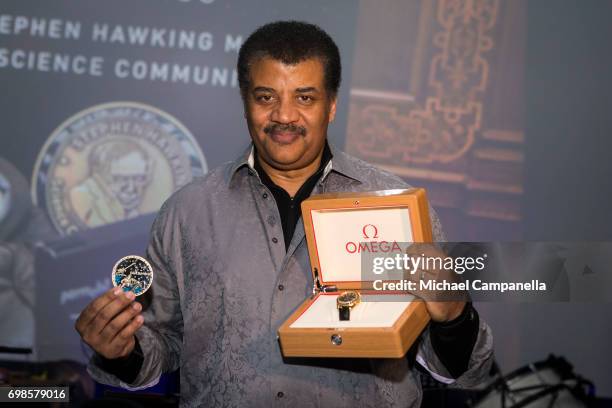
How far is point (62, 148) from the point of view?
405 centimetres

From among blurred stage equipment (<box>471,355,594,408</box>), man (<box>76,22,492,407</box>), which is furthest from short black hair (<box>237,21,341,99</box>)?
blurred stage equipment (<box>471,355,594,408</box>)

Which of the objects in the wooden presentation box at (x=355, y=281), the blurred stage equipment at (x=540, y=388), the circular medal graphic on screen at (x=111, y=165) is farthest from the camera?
the circular medal graphic on screen at (x=111, y=165)

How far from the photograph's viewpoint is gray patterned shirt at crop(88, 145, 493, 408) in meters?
1.92

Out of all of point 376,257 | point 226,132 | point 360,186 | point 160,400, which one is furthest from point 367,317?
point 226,132

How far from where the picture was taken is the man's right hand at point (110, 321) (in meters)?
1.76

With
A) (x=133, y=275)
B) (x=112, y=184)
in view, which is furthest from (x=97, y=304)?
(x=112, y=184)

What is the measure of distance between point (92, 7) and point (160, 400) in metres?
2.11

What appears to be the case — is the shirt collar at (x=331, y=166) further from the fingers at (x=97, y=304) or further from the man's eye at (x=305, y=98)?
the fingers at (x=97, y=304)

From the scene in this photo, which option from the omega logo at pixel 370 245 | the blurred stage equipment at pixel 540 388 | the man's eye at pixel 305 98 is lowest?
the blurred stage equipment at pixel 540 388

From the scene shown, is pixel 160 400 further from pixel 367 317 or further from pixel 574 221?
pixel 574 221

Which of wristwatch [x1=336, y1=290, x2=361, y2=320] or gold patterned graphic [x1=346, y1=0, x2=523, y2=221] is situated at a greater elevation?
gold patterned graphic [x1=346, y1=0, x2=523, y2=221]

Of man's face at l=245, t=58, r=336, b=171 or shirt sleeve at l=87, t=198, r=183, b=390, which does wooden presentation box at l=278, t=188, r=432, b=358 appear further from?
shirt sleeve at l=87, t=198, r=183, b=390

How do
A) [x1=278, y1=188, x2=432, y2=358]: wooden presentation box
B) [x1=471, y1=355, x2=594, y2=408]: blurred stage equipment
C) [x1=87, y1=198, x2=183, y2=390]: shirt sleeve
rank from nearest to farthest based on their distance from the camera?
[x1=278, y1=188, x2=432, y2=358]: wooden presentation box, [x1=87, y1=198, x2=183, y2=390]: shirt sleeve, [x1=471, y1=355, x2=594, y2=408]: blurred stage equipment

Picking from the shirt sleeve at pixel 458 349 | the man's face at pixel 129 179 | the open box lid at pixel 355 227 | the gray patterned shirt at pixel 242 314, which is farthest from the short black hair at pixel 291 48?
the man's face at pixel 129 179
